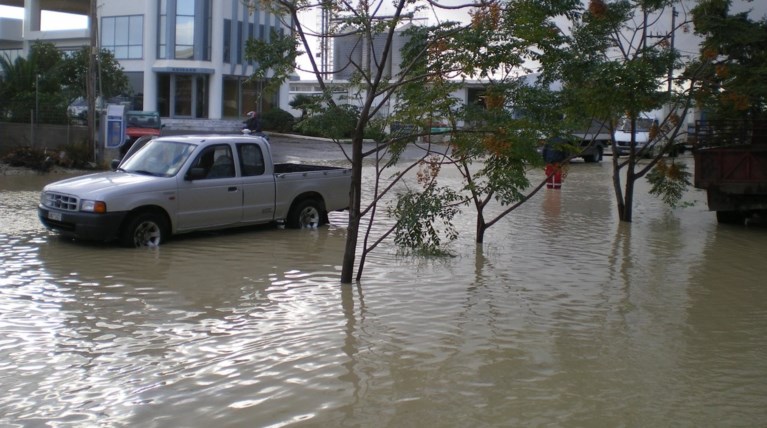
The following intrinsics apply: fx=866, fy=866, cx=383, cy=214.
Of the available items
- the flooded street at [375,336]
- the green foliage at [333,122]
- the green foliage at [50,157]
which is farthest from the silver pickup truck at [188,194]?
the green foliage at [50,157]

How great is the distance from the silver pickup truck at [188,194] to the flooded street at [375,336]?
1.24 feet

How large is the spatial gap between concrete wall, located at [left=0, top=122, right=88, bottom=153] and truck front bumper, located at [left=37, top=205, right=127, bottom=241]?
1522 centimetres

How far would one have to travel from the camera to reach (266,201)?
13.6 metres

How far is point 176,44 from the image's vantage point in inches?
2009

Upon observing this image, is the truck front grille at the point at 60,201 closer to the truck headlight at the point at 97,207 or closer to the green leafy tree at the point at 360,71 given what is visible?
the truck headlight at the point at 97,207

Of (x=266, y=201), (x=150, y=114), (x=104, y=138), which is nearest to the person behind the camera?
(x=266, y=201)

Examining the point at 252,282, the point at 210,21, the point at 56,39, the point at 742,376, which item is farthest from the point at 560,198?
the point at 56,39

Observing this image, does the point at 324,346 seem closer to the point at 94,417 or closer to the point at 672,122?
the point at 94,417

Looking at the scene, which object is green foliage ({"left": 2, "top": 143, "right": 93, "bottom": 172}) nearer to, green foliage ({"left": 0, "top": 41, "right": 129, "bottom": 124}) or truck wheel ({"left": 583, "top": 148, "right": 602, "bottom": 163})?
green foliage ({"left": 0, "top": 41, "right": 129, "bottom": 124})

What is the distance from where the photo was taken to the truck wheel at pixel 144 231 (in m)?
11.8

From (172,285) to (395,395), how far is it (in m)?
4.32

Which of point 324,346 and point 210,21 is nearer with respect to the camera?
point 324,346

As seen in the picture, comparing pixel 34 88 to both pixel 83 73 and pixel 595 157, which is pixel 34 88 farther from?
pixel 595 157

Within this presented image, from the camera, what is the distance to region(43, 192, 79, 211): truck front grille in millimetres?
11648
